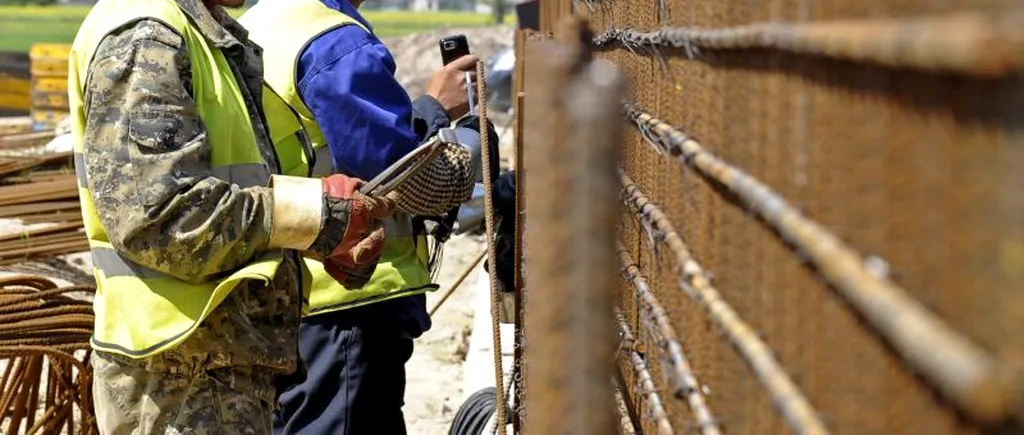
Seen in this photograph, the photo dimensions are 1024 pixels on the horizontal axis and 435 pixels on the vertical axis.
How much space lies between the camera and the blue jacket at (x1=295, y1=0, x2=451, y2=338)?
3842mm

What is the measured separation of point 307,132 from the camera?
3.98 meters

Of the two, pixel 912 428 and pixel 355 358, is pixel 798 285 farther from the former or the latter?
pixel 355 358

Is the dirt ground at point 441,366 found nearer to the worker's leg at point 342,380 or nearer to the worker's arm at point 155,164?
the worker's leg at point 342,380

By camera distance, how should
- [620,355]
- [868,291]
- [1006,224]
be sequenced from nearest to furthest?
[1006,224]
[868,291]
[620,355]

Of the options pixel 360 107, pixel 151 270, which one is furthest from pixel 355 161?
pixel 151 270

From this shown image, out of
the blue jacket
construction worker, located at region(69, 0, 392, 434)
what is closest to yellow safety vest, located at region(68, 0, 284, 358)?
construction worker, located at region(69, 0, 392, 434)

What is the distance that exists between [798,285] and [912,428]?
1.07 feet

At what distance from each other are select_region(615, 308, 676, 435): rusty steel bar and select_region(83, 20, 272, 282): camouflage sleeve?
84 cm

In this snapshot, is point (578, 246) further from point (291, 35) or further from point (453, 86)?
point (453, 86)

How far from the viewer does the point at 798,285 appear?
4.19 ft

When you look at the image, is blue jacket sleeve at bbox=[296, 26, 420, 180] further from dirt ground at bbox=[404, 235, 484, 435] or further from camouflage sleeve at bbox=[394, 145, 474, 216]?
dirt ground at bbox=[404, 235, 484, 435]

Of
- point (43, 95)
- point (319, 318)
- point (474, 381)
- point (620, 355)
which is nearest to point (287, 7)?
point (319, 318)

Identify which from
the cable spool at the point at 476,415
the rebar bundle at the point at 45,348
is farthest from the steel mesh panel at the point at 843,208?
the rebar bundle at the point at 45,348

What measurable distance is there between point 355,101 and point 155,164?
42.0 inches
